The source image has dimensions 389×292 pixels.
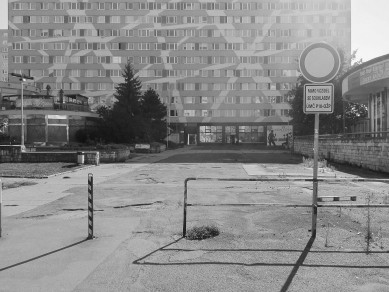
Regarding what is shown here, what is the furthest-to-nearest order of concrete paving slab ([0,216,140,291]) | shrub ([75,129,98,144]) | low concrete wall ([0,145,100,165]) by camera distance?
shrub ([75,129,98,144]) → low concrete wall ([0,145,100,165]) → concrete paving slab ([0,216,140,291])

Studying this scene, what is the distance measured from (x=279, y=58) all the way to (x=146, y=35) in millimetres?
25641

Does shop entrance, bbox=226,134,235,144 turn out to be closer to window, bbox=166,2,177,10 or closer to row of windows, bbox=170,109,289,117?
row of windows, bbox=170,109,289,117

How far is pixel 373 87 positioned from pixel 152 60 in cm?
5872

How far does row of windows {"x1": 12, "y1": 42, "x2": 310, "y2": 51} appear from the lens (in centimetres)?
7981

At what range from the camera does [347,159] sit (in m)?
23.7

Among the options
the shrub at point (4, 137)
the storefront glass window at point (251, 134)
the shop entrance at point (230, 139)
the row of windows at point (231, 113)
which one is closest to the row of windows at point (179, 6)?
the row of windows at point (231, 113)

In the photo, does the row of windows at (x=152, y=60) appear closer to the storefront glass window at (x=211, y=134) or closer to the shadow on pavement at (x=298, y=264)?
the storefront glass window at (x=211, y=134)

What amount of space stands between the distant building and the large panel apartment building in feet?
160

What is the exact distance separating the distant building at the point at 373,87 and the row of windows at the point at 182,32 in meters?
51.6

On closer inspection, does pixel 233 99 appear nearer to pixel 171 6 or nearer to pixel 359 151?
pixel 171 6

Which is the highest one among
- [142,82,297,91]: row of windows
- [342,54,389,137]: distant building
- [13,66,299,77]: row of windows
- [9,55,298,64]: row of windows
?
[9,55,298,64]: row of windows

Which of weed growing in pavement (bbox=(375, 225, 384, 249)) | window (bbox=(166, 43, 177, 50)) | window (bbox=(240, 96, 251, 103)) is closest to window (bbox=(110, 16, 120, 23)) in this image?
window (bbox=(166, 43, 177, 50))

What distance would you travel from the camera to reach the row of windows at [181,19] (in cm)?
7956

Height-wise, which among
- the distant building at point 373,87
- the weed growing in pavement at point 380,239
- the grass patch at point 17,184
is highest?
the distant building at point 373,87
